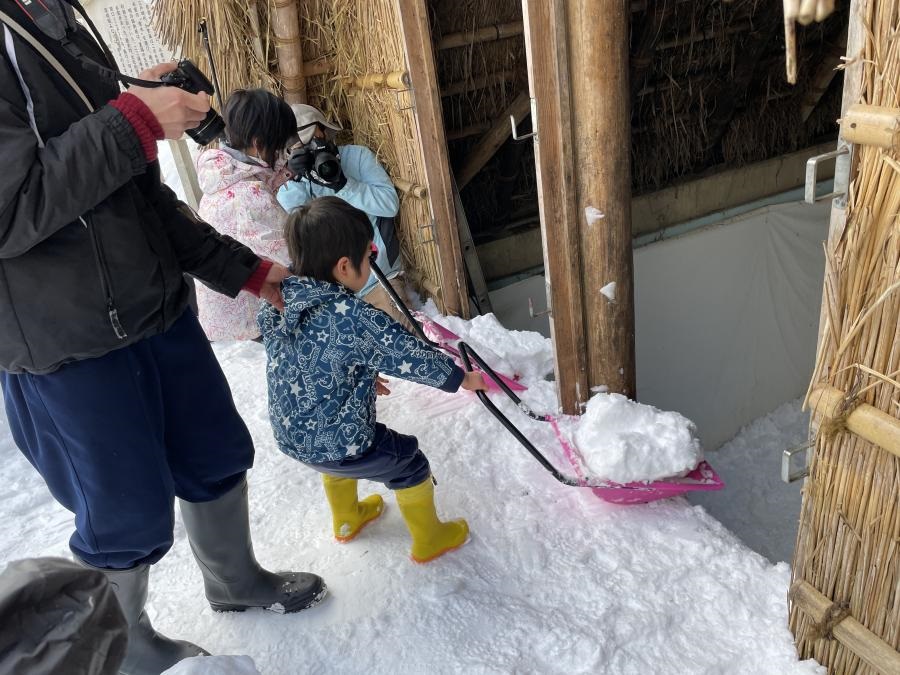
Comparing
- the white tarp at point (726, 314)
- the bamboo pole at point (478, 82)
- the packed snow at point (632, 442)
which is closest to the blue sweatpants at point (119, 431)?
the packed snow at point (632, 442)

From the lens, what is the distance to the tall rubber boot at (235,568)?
1462 mm

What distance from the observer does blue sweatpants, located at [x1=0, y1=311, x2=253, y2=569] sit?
1164 millimetres

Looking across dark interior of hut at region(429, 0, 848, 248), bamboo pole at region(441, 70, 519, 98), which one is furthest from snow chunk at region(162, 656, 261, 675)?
bamboo pole at region(441, 70, 519, 98)

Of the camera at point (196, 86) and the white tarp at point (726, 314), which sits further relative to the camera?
the white tarp at point (726, 314)

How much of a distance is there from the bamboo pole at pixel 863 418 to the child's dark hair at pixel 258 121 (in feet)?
5.92

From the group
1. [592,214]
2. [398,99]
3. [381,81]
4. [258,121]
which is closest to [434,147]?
[398,99]

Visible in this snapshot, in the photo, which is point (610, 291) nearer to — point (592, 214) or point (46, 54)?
point (592, 214)

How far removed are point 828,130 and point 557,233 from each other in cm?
393

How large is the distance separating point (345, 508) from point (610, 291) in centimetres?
92

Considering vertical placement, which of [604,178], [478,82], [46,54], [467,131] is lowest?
[467,131]

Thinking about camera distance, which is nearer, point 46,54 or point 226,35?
point 46,54

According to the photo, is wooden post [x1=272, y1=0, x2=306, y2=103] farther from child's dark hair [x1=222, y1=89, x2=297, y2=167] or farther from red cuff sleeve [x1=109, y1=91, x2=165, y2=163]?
red cuff sleeve [x1=109, y1=91, x2=165, y2=163]

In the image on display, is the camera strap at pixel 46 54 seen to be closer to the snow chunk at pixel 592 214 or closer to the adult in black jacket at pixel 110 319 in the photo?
the adult in black jacket at pixel 110 319

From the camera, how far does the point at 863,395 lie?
43.6 inches
